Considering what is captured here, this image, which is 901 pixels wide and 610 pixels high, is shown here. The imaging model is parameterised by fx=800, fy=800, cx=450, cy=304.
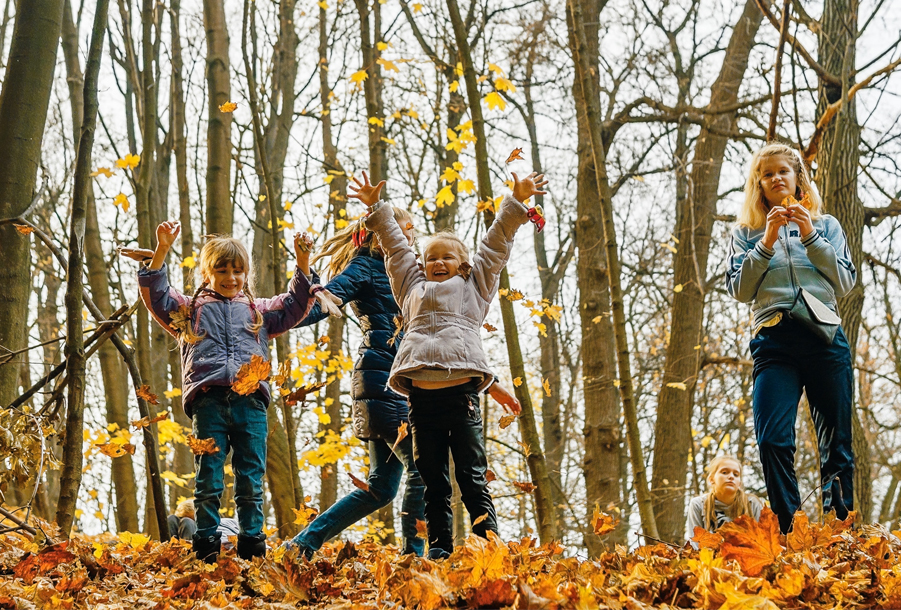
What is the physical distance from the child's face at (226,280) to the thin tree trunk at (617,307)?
7.03 feet

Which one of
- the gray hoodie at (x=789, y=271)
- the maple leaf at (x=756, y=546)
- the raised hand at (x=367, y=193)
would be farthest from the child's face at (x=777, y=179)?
the maple leaf at (x=756, y=546)

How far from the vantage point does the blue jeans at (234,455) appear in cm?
373

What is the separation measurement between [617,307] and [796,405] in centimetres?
148

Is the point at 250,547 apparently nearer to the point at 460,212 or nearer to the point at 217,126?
the point at 217,126

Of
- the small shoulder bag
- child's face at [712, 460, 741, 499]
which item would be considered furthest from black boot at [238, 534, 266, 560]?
child's face at [712, 460, 741, 499]

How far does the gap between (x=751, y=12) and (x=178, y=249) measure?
9.15 metres

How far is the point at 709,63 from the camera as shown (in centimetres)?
1014

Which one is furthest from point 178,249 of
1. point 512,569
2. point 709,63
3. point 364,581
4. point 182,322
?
point 512,569

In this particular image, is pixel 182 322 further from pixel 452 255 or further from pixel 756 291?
pixel 756 291

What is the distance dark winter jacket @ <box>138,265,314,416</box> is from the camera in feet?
12.7

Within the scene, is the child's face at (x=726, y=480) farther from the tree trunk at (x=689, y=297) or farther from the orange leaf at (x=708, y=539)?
the orange leaf at (x=708, y=539)

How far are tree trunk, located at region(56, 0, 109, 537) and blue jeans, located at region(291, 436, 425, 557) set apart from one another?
1.07 m

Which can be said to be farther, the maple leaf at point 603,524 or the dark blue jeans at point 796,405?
the dark blue jeans at point 796,405

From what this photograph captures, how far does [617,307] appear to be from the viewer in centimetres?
480
